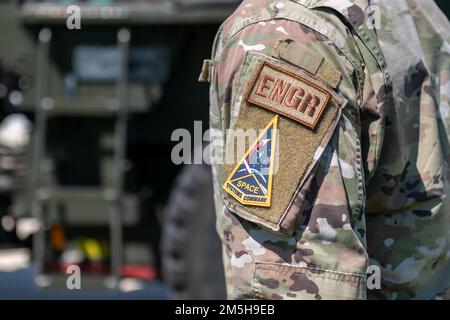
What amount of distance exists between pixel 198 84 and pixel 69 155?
73cm

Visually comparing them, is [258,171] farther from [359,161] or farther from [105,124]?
[105,124]

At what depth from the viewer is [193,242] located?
3617 mm

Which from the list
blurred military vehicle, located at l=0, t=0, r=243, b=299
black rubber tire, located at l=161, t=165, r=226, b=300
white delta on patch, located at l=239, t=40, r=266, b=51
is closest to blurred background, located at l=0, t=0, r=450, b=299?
blurred military vehicle, located at l=0, t=0, r=243, b=299

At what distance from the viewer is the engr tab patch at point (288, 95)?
119 centimetres

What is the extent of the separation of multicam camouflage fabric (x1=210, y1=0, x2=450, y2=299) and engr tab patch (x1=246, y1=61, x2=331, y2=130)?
1.1 inches

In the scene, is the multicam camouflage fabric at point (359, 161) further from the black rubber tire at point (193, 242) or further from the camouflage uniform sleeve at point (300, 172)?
the black rubber tire at point (193, 242)

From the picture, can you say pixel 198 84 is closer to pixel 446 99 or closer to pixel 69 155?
pixel 69 155

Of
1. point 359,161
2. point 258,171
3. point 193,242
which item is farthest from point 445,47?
point 193,242

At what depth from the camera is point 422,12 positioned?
143cm

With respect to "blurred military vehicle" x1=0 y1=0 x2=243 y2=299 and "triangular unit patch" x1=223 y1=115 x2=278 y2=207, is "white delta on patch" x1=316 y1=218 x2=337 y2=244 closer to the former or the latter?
"triangular unit patch" x1=223 y1=115 x2=278 y2=207

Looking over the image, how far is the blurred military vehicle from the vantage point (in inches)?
155

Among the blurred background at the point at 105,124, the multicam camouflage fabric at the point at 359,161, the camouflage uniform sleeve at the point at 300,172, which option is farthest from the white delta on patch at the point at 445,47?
the blurred background at the point at 105,124
